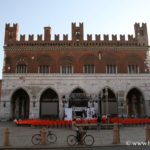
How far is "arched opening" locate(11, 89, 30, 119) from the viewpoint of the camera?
32831mm

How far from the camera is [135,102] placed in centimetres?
3459

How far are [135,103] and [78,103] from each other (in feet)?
28.8

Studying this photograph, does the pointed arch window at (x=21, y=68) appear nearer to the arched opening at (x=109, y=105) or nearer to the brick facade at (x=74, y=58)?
the brick facade at (x=74, y=58)

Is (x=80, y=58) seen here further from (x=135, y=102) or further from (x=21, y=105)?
(x=21, y=105)

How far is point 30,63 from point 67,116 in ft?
26.5

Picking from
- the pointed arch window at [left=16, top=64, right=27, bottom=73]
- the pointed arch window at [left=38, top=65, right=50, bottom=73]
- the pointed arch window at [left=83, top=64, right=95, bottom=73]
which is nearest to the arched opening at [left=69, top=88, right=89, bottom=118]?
the pointed arch window at [left=83, top=64, right=95, bottom=73]

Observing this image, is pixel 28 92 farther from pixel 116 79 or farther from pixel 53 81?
pixel 116 79

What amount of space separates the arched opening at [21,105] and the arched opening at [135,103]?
43.7 feet

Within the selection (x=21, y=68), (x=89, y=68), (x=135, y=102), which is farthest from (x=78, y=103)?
(x=135, y=102)

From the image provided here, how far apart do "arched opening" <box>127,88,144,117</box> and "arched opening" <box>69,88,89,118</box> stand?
20.7ft

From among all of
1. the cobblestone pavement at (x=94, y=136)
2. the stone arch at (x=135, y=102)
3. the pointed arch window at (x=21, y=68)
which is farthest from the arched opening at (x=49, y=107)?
the cobblestone pavement at (x=94, y=136)

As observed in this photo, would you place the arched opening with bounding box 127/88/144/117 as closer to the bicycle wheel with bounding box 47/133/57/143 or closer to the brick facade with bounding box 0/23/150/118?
the brick facade with bounding box 0/23/150/118

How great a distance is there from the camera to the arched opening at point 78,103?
29.7 meters

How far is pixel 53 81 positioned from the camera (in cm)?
3083
